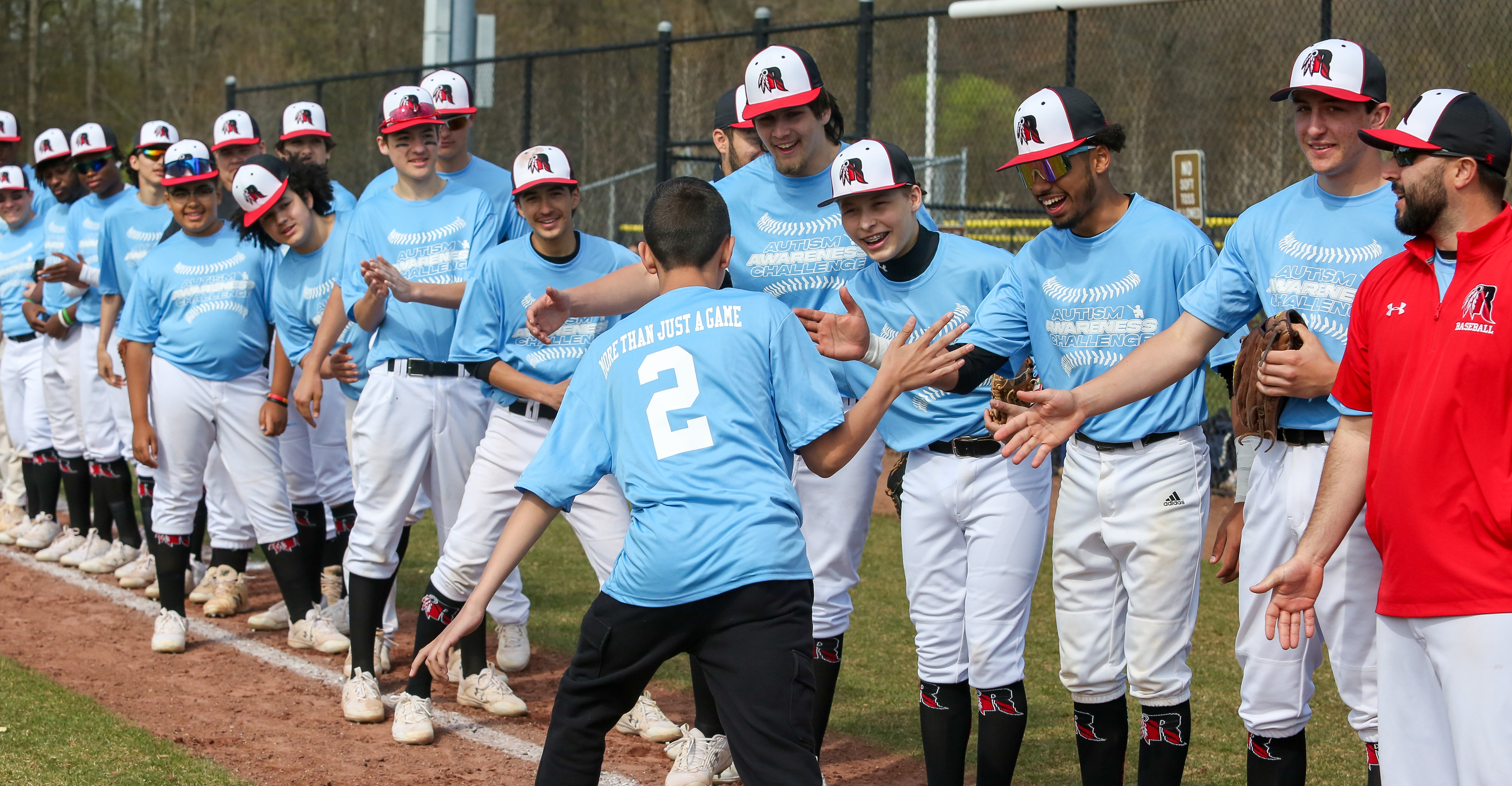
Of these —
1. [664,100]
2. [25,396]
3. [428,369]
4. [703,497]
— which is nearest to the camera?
[703,497]

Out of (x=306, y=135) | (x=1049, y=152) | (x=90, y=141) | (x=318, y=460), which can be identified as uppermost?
(x=90, y=141)

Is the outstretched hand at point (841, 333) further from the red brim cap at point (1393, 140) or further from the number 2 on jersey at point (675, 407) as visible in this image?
the red brim cap at point (1393, 140)

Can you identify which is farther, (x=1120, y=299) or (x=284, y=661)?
(x=284, y=661)

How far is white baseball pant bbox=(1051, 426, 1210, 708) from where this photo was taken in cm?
412

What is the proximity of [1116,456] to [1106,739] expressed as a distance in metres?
0.90

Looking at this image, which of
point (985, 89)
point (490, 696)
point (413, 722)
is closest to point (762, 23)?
point (490, 696)

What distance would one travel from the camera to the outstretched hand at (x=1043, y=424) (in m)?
3.82

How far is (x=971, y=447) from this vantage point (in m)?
4.48

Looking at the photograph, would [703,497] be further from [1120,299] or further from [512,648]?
[512,648]

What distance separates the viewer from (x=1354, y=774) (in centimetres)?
516

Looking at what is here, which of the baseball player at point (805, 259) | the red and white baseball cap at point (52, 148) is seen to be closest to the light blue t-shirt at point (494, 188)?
the baseball player at point (805, 259)

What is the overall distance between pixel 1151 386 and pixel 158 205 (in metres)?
6.83

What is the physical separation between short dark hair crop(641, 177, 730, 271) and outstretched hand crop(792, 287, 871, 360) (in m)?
0.63

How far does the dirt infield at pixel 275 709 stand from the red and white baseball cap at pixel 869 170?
2.24 metres
